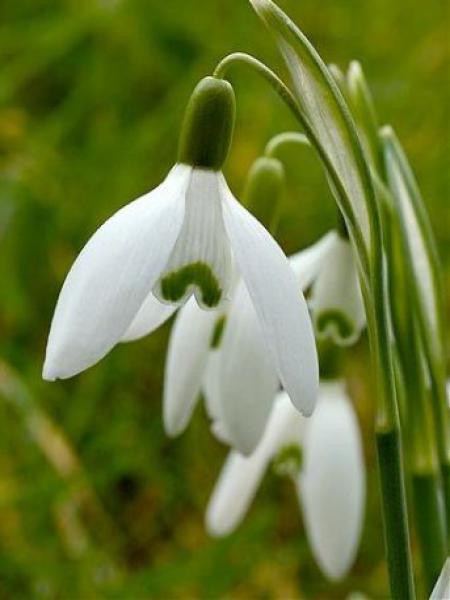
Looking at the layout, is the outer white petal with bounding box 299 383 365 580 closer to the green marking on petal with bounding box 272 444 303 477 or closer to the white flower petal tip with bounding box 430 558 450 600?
the green marking on petal with bounding box 272 444 303 477

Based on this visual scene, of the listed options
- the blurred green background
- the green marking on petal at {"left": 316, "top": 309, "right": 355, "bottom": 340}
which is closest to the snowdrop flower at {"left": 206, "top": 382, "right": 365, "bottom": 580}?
the green marking on petal at {"left": 316, "top": 309, "right": 355, "bottom": 340}

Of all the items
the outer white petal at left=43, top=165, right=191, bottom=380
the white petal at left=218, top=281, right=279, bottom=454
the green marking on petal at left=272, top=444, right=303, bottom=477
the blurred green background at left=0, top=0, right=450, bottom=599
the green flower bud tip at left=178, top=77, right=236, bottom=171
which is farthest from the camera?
the blurred green background at left=0, top=0, right=450, bottom=599

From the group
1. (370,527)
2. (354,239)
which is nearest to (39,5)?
(370,527)

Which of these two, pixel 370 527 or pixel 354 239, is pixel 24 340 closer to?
pixel 370 527

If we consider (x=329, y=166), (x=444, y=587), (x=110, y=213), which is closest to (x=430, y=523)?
(x=444, y=587)

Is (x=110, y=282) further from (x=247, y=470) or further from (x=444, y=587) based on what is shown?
(x=247, y=470)
